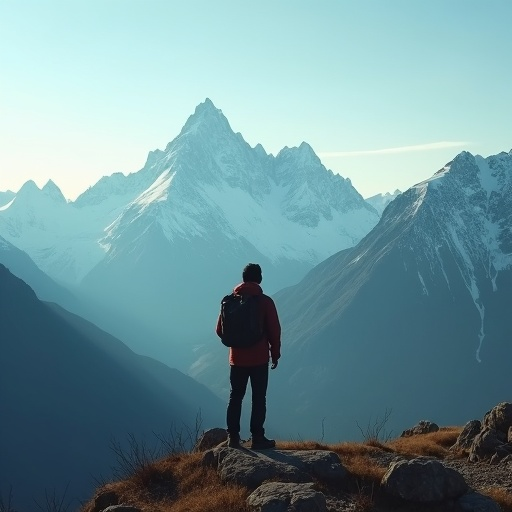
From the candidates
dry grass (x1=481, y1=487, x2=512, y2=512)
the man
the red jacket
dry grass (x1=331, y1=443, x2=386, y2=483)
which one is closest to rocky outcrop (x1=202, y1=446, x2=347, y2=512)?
dry grass (x1=331, y1=443, x2=386, y2=483)

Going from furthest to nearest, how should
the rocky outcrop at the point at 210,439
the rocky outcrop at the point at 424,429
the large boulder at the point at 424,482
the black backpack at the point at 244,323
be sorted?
the rocky outcrop at the point at 424,429, the rocky outcrop at the point at 210,439, the black backpack at the point at 244,323, the large boulder at the point at 424,482

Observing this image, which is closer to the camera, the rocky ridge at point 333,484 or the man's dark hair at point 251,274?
the rocky ridge at point 333,484

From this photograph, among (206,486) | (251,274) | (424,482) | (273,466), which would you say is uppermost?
(251,274)

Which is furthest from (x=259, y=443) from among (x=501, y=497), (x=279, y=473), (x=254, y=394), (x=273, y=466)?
(x=501, y=497)

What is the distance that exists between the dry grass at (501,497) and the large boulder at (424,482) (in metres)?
0.76

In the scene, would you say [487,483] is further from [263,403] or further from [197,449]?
[197,449]

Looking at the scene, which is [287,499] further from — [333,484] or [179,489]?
[179,489]

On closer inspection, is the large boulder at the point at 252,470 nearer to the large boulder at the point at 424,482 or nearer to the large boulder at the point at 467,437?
the large boulder at the point at 424,482

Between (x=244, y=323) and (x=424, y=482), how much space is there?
5.24 meters

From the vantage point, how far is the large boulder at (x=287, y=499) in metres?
11.5

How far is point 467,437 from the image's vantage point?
1847 centimetres

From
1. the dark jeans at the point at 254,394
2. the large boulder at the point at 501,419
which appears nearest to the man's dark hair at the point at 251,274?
the dark jeans at the point at 254,394

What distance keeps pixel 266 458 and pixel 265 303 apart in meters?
3.53

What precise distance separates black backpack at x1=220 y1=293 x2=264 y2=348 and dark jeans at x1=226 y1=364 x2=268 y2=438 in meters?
0.73
